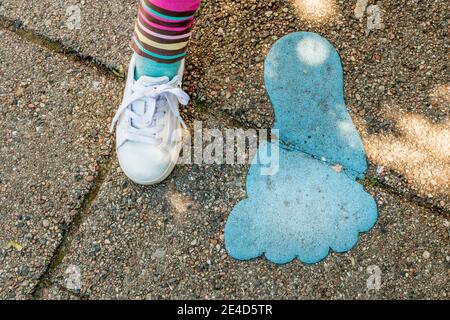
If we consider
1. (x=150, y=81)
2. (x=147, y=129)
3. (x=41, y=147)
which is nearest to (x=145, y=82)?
(x=150, y=81)

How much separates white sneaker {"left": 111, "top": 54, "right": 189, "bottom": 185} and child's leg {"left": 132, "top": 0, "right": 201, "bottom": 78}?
0.05 meters

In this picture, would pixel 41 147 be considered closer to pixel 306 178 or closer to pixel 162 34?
pixel 162 34

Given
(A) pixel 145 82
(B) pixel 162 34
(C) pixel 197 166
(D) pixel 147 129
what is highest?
(B) pixel 162 34

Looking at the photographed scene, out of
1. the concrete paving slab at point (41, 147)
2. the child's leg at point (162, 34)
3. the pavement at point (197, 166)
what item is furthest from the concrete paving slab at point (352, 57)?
the child's leg at point (162, 34)

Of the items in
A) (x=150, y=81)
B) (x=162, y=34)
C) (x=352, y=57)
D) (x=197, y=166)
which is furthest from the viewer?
(x=352, y=57)

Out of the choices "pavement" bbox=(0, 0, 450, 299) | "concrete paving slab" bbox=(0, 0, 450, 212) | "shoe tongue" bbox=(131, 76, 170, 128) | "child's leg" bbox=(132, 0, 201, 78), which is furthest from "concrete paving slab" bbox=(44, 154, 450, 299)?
"child's leg" bbox=(132, 0, 201, 78)

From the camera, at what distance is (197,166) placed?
180 cm

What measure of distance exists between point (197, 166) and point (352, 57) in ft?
2.39

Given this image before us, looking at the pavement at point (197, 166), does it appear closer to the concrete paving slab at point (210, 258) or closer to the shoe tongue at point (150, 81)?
the concrete paving slab at point (210, 258)

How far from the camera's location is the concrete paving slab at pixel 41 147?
1717mm

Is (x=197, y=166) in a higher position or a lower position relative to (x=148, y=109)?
lower

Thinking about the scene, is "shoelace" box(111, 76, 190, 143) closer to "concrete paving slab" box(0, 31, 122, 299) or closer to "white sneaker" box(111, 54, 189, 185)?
"white sneaker" box(111, 54, 189, 185)

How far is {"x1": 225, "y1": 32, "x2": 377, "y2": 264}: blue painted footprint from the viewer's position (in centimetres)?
A: 171
